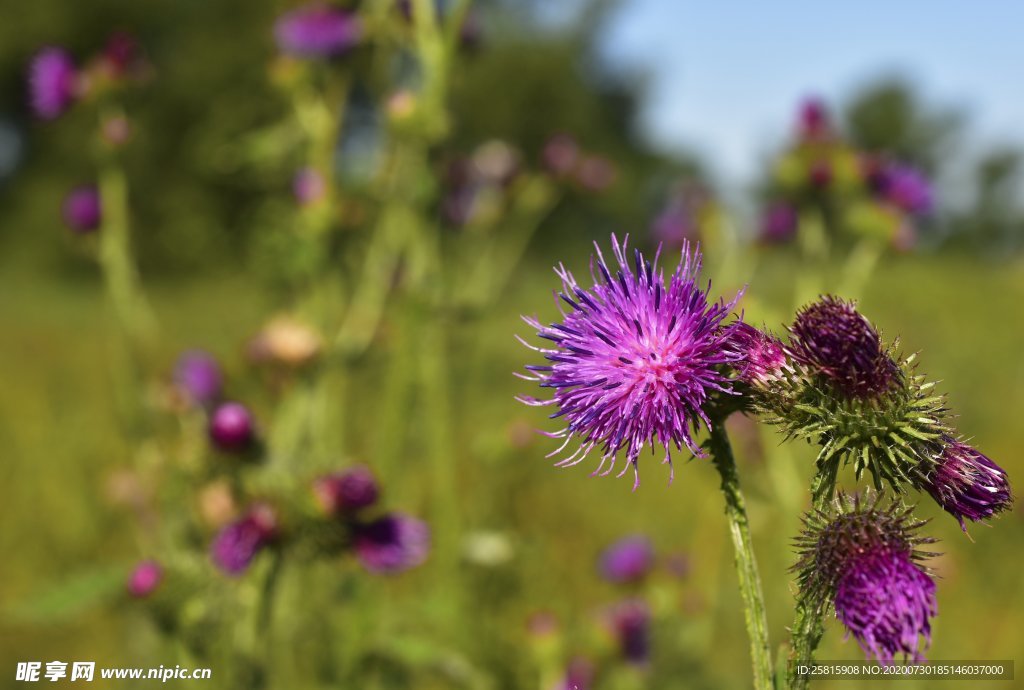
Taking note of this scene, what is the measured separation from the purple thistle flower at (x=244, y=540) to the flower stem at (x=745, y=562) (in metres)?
1.07

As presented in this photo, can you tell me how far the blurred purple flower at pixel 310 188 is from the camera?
315 centimetres

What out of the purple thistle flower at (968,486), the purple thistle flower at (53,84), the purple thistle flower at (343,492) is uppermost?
the purple thistle flower at (53,84)

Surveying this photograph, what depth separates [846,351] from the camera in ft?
4.12

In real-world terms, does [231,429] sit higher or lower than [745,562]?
higher

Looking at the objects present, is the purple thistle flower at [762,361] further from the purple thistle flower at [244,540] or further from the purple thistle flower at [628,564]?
the purple thistle flower at [628,564]

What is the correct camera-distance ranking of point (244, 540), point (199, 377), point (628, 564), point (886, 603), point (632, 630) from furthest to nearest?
1. point (628, 564)
2. point (199, 377)
3. point (632, 630)
4. point (244, 540)
5. point (886, 603)

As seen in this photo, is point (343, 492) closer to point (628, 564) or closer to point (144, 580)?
point (144, 580)

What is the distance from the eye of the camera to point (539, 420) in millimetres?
7246

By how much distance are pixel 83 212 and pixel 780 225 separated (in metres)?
2.45

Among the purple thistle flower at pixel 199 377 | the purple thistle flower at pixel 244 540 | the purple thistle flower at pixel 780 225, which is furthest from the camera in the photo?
the purple thistle flower at pixel 780 225

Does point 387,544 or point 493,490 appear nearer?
point 387,544

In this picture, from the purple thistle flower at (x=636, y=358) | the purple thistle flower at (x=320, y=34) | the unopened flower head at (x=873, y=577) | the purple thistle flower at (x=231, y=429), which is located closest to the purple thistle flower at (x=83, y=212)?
the purple thistle flower at (x=320, y=34)

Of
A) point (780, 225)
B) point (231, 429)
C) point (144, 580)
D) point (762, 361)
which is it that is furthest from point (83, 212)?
point (762, 361)

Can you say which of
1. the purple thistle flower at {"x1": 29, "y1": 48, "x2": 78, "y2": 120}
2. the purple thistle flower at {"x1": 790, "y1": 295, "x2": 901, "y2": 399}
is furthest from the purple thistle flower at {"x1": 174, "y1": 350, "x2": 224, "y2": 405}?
the purple thistle flower at {"x1": 790, "y1": 295, "x2": 901, "y2": 399}
